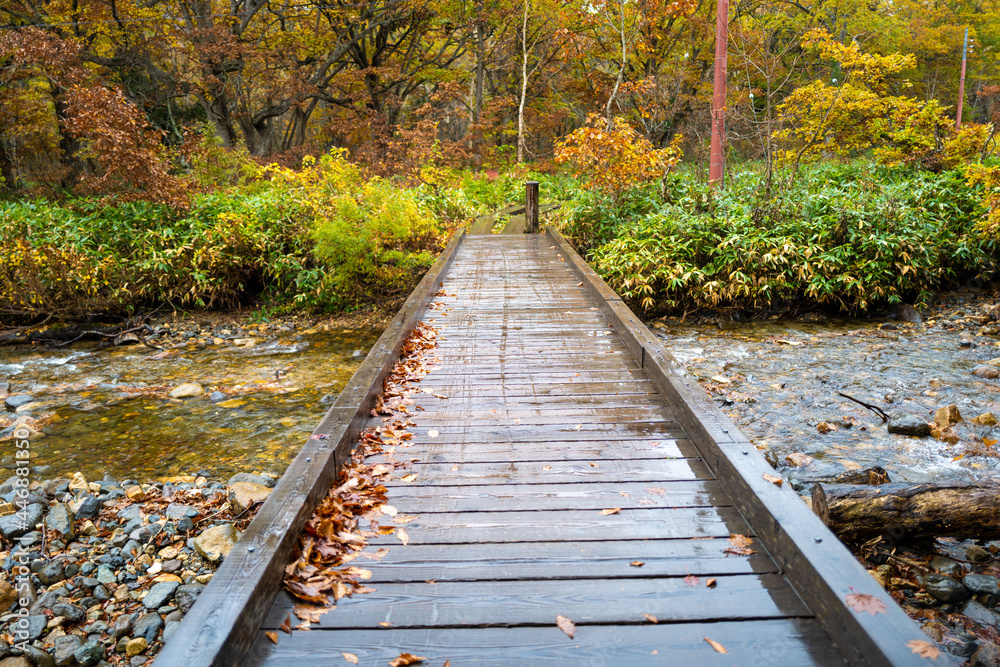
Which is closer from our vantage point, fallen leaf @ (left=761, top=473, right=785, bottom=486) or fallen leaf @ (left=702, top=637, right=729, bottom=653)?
fallen leaf @ (left=702, top=637, right=729, bottom=653)

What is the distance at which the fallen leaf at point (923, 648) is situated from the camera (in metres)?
1.74

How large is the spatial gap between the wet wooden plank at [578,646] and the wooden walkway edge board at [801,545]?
4.7 inches

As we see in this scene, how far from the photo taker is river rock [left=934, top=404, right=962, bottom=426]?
5457 millimetres

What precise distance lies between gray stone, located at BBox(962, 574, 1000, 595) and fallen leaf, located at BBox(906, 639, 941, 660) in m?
1.97

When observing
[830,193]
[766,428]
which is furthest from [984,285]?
[766,428]

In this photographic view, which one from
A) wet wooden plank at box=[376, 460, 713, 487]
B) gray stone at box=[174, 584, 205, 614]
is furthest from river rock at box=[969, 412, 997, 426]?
gray stone at box=[174, 584, 205, 614]

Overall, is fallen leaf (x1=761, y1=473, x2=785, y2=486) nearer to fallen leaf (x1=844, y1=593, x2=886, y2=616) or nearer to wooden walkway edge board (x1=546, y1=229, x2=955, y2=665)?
wooden walkway edge board (x1=546, y1=229, x2=955, y2=665)

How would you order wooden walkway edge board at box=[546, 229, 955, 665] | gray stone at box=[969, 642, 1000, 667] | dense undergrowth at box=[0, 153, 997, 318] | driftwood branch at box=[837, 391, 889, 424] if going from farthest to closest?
dense undergrowth at box=[0, 153, 997, 318], driftwood branch at box=[837, 391, 889, 424], gray stone at box=[969, 642, 1000, 667], wooden walkway edge board at box=[546, 229, 955, 665]

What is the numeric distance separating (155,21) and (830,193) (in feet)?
52.1

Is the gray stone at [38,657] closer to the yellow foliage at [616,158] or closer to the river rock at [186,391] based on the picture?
the river rock at [186,391]

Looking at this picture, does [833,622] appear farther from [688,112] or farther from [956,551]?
[688,112]

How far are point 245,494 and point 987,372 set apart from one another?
7.21 meters

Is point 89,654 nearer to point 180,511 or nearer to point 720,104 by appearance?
point 180,511

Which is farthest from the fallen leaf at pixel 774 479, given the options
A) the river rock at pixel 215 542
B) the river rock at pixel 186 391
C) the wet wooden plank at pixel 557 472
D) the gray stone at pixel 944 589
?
the river rock at pixel 186 391
